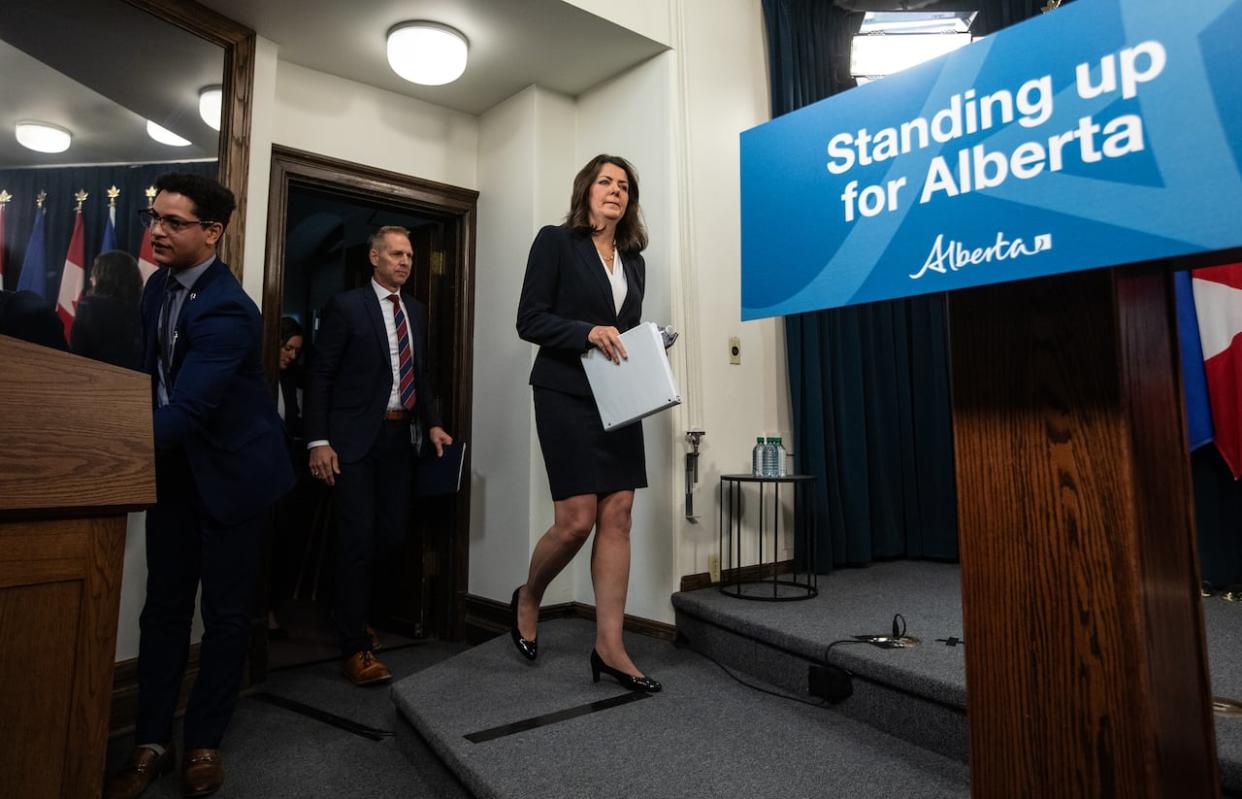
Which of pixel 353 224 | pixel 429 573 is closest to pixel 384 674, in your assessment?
pixel 429 573

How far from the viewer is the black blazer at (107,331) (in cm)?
A: 206

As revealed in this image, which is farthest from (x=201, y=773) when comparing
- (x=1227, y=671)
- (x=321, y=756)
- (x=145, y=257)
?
(x=1227, y=671)

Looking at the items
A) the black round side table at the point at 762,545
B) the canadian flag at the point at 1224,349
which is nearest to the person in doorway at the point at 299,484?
the black round side table at the point at 762,545

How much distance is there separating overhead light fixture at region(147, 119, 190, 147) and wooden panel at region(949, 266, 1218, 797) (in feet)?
7.98

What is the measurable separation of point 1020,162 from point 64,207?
91.3 inches

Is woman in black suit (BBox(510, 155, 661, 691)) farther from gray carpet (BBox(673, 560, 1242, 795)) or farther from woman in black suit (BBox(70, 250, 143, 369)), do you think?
woman in black suit (BBox(70, 250, 143, 369))

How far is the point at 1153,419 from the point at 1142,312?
0.32ft

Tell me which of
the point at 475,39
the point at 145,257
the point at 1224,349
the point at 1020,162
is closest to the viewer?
the point at 1020,162

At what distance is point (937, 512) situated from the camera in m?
3.09

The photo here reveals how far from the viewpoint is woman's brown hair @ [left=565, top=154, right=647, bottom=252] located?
2.05 meters

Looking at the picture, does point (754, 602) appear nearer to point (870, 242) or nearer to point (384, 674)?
point (384, 674)

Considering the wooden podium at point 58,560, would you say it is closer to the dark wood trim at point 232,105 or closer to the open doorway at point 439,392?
the dark wood trim at point 232,105

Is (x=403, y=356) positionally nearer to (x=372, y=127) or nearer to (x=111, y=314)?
(x=111, y=314)

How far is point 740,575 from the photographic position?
2635mm
